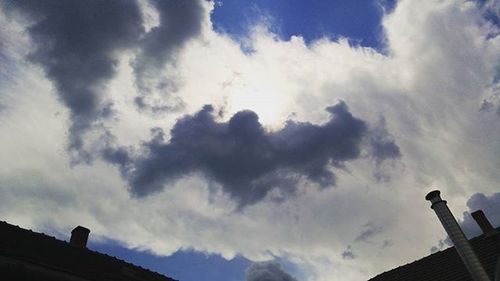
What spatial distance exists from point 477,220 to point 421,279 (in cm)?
354

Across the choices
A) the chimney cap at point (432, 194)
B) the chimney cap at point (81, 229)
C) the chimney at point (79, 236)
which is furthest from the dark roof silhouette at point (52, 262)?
the chimney cap at point (432, 194)

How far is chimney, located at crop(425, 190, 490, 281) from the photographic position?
29.2 ft

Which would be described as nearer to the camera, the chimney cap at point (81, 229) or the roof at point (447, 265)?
the roof at point (447, 265)

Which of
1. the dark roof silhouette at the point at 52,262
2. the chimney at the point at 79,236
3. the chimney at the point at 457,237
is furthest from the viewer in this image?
the chimney at the point at 79,236

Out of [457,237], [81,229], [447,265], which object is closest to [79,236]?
[81,229]

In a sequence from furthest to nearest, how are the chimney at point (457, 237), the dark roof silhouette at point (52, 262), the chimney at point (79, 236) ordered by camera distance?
the chimney at point (79, 236) → the chimney at point (457, 237) → the dark roof silhouette at point (52, 262)

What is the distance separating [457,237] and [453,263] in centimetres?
467

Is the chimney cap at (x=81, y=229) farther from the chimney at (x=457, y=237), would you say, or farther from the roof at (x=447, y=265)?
the chimney at (x=457, y=237)

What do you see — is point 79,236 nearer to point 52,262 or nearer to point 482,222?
point 52,262

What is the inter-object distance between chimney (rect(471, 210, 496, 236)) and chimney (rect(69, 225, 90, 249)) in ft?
48.0

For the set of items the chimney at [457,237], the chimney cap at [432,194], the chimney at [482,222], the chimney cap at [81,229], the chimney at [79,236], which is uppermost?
the chimney cap at [81,229]

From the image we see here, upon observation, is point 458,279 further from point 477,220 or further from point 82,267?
point 82,267

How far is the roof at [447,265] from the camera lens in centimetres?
A: 1228

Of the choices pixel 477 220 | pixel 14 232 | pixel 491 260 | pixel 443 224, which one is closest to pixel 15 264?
pixel 14 232
